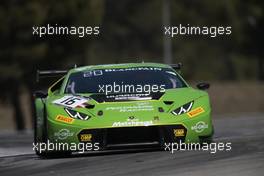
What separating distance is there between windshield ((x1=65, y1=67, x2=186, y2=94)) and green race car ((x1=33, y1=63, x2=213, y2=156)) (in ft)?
0.05

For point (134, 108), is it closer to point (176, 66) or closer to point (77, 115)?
point (77, 115)

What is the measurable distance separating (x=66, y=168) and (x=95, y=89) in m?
2.18

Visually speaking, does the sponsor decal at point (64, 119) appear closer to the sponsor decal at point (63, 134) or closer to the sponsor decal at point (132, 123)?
the sponsor decal at point (63, 134)

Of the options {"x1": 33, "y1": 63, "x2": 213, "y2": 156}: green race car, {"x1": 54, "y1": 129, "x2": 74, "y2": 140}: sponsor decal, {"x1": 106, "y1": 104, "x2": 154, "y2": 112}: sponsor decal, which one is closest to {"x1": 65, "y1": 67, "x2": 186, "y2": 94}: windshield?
{"x1": 33, "y1": 63, "x2": 213, "y2": 156}: green race car

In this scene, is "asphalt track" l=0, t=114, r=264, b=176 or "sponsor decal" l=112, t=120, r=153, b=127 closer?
"asphalt track" l=0, t=114, r=264, b=176

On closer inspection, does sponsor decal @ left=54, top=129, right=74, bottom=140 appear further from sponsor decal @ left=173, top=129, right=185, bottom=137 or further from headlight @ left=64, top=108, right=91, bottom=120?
sponsor decal @ left=173, top=129, right=185, bottom=137

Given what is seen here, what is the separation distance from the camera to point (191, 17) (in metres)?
57.6

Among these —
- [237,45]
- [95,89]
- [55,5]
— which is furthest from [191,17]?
[95,89]

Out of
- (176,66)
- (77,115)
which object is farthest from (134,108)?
(176,66)

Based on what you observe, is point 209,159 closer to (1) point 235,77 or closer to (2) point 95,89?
(2) point 95,89

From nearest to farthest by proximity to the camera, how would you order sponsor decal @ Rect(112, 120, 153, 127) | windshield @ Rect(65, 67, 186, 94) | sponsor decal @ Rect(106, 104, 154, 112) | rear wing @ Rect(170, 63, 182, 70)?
sponsor decal @ Rect(112, 120, 153, 127)
sponsor decal @ Rect(106, 104, 154, 112)
windshield @ Rect(65, 67, 186, 94)
rear wing @ Rect(170, 63, 182, 70)

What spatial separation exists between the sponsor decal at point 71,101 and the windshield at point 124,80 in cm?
44

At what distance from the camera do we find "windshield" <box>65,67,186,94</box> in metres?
12.6

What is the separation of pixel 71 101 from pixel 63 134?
0.61 metres
